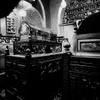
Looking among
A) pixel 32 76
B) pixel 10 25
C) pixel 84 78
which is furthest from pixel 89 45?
pixel 10 25

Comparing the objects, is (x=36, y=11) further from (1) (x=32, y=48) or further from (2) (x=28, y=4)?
(1) (x=32, y=48)

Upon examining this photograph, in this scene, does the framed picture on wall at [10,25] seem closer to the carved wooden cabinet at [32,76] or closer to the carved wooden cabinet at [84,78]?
the carved wooden cabinet at [32,76]

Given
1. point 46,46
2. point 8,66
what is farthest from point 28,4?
point 8,66

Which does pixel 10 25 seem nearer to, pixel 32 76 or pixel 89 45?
pixel 32 76

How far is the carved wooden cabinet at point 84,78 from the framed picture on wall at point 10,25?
2.91 m

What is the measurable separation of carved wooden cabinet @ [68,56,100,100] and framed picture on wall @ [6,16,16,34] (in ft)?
9.54

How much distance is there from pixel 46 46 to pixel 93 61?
6.60ft

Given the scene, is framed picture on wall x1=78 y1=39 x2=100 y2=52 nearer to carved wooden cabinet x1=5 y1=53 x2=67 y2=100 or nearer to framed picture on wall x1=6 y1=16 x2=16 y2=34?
carved wooden cabinet x1=5 y1=53 x2=67 y2=100

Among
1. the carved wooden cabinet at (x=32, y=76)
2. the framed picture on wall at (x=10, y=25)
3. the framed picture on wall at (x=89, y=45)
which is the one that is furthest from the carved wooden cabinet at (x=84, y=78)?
the framed picture on wall at (x=10, y=25)

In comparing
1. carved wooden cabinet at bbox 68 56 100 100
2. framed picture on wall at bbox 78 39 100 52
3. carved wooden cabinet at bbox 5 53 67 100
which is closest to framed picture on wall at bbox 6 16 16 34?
carved wooden cabinet at bbox 5 53 67 100

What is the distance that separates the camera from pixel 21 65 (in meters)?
2.35

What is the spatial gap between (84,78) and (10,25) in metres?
3.31

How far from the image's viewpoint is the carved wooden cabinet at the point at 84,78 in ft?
5.23

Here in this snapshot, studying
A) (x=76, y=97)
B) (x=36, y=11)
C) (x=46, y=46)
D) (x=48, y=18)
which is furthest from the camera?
(x=48, y=18)
